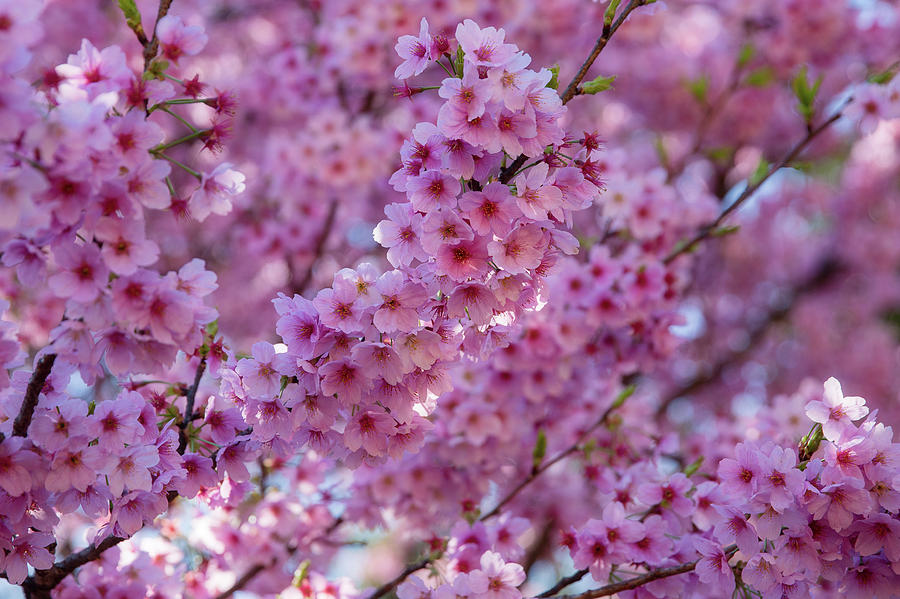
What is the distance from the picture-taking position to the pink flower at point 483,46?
1.82 metres

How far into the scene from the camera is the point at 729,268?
27.2ft

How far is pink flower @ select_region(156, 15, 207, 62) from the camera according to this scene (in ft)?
7.09

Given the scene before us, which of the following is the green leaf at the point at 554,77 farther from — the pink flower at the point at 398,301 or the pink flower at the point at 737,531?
the pink flower at the point at 737,531

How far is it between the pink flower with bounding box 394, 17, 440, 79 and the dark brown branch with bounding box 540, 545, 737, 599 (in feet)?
5.44

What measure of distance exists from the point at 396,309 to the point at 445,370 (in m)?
0.31

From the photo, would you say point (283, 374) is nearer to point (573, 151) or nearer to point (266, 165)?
point (573, 151)

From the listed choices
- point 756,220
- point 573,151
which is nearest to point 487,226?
point 573,151

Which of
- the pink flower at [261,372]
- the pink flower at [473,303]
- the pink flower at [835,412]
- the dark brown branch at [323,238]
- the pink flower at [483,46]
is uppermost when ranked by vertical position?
the pink flower at [483,46]

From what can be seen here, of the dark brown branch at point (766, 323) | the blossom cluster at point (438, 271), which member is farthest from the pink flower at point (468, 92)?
the dark brown branch at point (766, 323)

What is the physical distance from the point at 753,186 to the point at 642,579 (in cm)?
210

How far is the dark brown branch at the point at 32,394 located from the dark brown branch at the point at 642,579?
1.67 meters

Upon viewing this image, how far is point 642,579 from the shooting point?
7.31 ft

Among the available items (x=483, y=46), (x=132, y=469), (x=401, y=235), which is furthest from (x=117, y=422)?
(x=483, y=46)

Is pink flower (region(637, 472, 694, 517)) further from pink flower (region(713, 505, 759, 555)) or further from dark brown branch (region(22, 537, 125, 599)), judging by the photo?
dark brown branch (region(22, 537, 125, 599))
